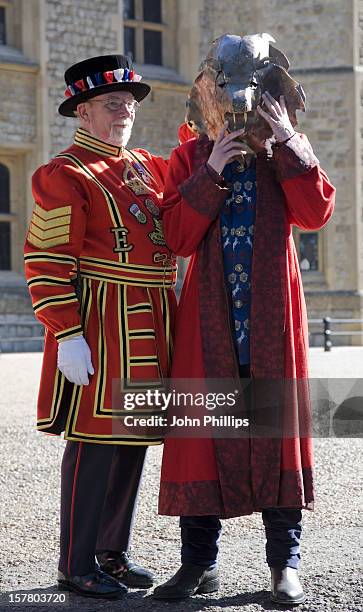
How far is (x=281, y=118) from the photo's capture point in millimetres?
3285

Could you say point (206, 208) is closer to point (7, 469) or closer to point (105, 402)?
point (105, 402)

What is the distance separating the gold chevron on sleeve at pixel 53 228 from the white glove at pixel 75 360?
31 centimetres

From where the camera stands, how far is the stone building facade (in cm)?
1574

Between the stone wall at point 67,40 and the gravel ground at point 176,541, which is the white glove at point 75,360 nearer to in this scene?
the gravel ground at point 176,541

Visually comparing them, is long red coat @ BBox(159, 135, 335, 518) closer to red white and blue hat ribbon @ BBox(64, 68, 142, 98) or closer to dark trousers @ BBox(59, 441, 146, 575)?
dark trousers @ BBox(59, 441, 146, 575)

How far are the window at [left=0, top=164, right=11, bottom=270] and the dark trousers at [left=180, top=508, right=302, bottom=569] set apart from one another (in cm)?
1264

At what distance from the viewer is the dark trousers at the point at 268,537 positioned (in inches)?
127

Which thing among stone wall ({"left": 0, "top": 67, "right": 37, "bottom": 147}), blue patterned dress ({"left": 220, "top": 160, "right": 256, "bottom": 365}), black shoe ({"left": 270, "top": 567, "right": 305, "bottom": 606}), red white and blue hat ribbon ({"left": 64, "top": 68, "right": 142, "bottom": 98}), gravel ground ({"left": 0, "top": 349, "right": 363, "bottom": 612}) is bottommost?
gravel ground ({"left": 0, "top": 349, "right": 363, "bottom": 612})

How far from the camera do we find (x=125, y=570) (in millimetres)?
3480

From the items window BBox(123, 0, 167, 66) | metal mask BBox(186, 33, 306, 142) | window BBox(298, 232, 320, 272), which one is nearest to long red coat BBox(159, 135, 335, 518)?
metal mask BBox(186, 33, 306, 142)

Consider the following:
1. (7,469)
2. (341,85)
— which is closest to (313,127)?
(341,85)

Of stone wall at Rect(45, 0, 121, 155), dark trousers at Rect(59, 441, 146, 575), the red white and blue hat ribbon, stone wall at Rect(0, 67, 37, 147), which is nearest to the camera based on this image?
dark trousers at Rect(59, 441, 146, 575)

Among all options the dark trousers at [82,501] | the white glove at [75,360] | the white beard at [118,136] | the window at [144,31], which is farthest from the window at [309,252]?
the white glove at [75,360]

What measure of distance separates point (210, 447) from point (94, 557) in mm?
526
